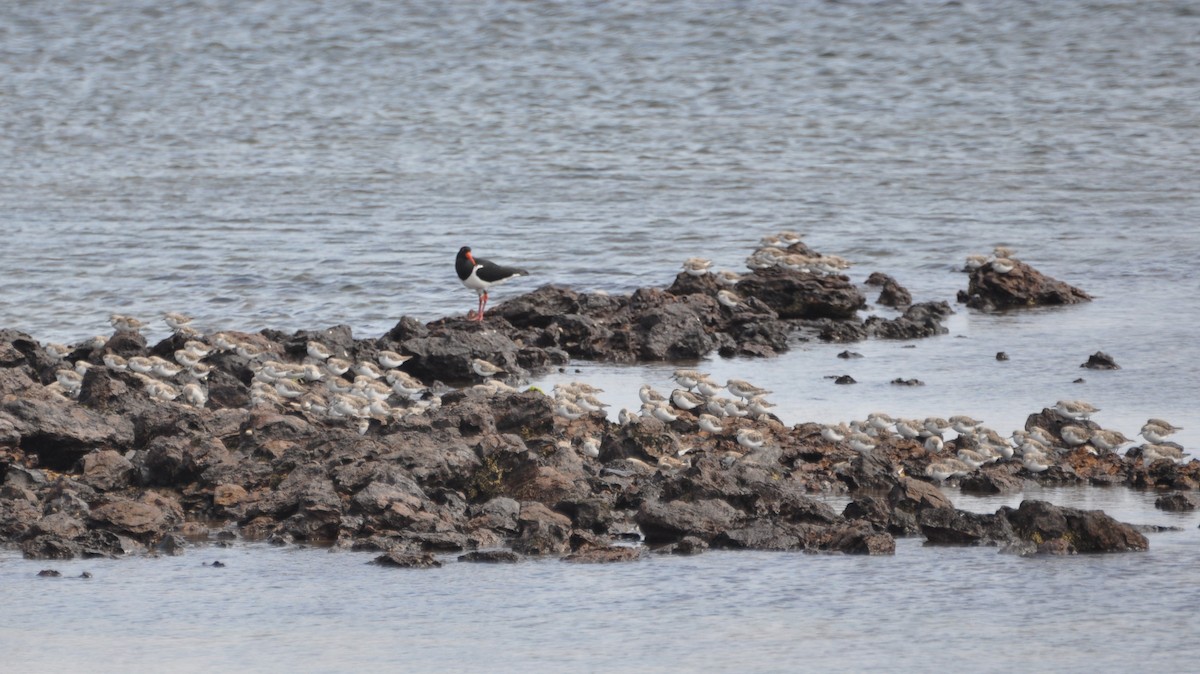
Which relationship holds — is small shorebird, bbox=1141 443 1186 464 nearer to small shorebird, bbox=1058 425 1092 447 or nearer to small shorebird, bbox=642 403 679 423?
small shorebird, bbox=1058 425 1092 447

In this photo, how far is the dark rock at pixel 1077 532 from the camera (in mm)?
11938

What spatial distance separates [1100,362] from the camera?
19.4 m

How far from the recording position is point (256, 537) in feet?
42.7

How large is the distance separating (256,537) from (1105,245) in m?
19.4

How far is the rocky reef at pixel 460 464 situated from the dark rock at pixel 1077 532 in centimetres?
2

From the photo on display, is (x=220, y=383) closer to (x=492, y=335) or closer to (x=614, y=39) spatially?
(x=492, y=335)

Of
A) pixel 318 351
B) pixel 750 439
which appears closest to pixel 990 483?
pixel 750 439

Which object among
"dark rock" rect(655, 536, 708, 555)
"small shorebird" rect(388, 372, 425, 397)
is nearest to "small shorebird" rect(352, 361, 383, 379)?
"small shorebird" rect(388, 372, 425, 397)

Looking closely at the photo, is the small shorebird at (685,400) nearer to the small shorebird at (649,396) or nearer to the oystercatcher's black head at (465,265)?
the small shorebird at (649,396)

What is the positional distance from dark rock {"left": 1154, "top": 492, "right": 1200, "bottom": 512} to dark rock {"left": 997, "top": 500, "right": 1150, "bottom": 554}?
1.41 m

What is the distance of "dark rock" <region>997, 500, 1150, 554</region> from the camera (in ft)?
39.2

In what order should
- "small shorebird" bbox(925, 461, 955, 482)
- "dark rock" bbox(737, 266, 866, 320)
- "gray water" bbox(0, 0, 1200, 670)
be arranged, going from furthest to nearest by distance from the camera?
1. "dark rock" bbox(737, 266, 866, 320)
2. "small shorebird" bbox(925, 461, 955, 482)
3. "gray water" bbox(0, 0, 1200, 670)

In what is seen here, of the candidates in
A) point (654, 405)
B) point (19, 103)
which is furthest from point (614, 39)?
point (654, 405)

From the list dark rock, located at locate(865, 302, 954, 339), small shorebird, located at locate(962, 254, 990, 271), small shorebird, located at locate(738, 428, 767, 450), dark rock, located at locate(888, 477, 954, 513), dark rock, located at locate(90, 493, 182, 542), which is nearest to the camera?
dark rock, located at locate(90, 493, 182, 542)
